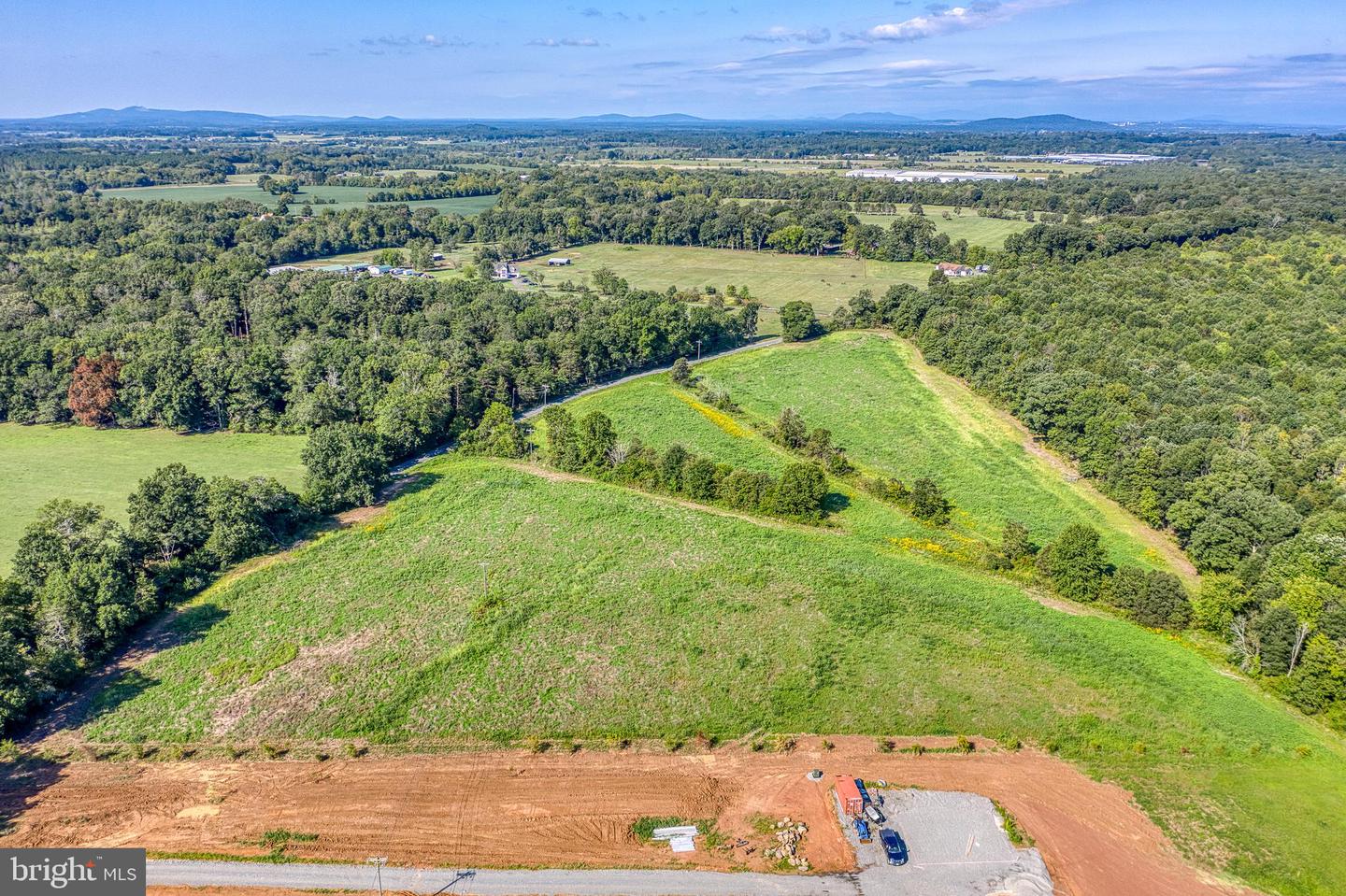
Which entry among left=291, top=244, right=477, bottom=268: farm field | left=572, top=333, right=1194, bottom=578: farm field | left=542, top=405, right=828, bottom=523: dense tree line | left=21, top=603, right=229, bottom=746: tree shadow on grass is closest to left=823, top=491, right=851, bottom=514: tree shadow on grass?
left=542, top=405, right=828, bottom=523: dense tree line

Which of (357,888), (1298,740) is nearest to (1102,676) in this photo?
(1298,740)

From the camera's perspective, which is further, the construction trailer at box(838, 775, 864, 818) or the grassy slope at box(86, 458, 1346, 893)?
the grassy slope at box(86, 458, 1346, 893)

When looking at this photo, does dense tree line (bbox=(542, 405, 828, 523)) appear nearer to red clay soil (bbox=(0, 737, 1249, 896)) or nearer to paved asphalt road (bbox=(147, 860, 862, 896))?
red clay soil (bbox=(0, 737, 1249, 896))

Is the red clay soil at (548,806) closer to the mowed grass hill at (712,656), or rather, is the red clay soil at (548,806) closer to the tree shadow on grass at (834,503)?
the mowed grass hill at (712,656)

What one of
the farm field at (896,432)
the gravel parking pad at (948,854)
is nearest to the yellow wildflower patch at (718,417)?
the farm field at (896,432)

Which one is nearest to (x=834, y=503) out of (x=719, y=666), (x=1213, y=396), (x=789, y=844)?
(x=719, y=666)

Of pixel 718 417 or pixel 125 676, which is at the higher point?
pixel 718 417

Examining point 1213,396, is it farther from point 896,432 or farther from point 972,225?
point 972,225
